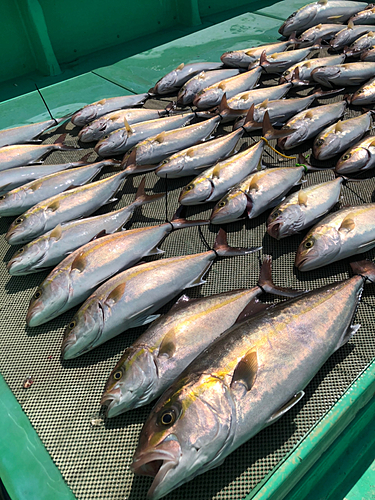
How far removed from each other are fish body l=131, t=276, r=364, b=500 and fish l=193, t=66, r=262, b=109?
3033mm

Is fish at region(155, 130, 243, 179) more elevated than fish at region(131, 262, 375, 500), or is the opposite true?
fish at region(155, 130, 243, 179)

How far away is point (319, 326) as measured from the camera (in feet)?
5.42

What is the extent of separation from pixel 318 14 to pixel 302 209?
4803mm

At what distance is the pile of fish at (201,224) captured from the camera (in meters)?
1.39

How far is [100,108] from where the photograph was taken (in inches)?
162

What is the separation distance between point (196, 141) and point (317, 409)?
2689 mm


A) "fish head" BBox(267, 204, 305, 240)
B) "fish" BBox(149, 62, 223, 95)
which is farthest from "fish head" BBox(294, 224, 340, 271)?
"fish" BBox(149, 62, 223, 95)

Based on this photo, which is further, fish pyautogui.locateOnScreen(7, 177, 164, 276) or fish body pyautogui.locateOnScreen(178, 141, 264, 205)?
fish body pyautogui.locateOnScreen(178, 141, 264, 205)

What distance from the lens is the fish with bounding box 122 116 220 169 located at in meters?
3.30

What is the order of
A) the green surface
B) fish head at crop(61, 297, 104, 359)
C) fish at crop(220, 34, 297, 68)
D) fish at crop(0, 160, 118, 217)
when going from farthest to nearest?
fish at crop(220, 34, 297, 68) → fish at crop(0, 160, 118, 217) → fish head at crop(61, 297, 104, 359) → the green surface

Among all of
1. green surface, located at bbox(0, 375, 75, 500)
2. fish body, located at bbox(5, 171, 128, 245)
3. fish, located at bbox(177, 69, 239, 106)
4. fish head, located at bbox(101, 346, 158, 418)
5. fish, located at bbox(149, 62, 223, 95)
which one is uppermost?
fish, located at bbox(149, 62, 223, 95)

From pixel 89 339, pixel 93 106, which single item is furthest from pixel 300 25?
pixel 89 339

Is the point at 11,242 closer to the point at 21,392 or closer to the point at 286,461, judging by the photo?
the point at 21,392

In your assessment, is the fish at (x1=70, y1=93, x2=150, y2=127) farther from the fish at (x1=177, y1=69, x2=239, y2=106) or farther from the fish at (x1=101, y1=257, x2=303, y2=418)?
the fish at (x1=101, y1=257, x2=303, y2=418)
